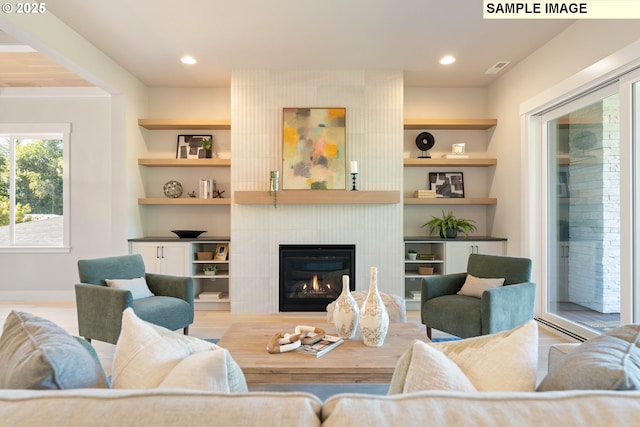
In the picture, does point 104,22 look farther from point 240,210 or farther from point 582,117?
point 582,117

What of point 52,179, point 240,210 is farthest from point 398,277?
point 52,179

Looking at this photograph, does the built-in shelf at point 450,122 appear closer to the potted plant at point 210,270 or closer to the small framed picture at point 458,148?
the small framed picture at point 458,148

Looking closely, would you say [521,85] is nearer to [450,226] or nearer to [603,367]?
[450,226]

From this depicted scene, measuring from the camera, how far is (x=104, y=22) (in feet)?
11.0

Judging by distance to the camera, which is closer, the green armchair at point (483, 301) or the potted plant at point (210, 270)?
the green armchair at point (483, 301)

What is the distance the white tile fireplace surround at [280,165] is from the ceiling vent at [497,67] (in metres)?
1.01

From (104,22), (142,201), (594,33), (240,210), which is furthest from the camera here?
(142,201)

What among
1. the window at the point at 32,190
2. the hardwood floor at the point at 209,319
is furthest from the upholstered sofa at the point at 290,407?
the window at the point at 32,190

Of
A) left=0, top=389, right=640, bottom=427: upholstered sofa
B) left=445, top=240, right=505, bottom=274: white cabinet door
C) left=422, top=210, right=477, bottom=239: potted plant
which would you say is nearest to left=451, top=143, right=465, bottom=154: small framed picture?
left=422, top=210, right=477, bottom=239: potted plant

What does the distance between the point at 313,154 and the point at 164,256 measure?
2.07 m

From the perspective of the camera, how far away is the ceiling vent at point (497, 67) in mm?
4270

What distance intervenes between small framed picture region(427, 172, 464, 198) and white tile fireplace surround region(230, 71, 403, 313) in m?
0.86

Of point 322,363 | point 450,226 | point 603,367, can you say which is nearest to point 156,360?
point 603,367

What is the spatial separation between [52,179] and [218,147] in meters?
2.23
